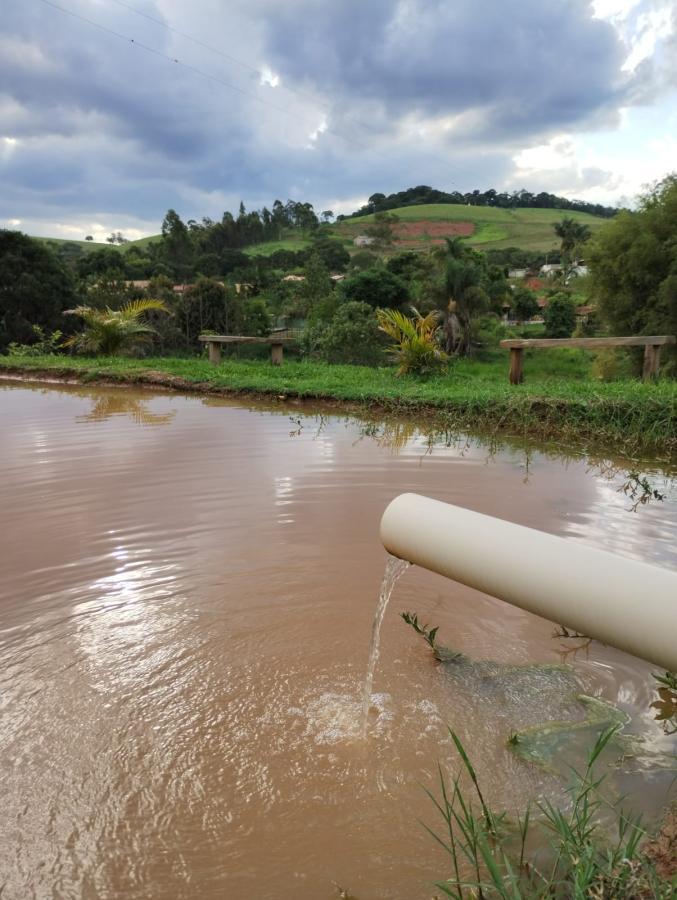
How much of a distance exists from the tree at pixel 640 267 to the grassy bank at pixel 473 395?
5339 mm

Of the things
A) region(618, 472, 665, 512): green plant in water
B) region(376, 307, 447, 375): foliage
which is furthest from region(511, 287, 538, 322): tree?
region(618, 472, 665, 512): green plant in water

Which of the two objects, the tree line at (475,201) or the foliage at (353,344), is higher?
the tree line at (475,201)

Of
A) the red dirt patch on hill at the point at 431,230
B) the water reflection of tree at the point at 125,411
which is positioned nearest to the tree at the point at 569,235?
the red dirt patch on hill at the point at 431,230

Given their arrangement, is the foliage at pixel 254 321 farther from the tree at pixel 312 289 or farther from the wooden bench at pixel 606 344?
the wooden bench at pixel 606 344

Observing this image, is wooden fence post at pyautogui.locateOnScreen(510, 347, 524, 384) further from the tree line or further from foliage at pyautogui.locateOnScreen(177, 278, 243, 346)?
the tree line

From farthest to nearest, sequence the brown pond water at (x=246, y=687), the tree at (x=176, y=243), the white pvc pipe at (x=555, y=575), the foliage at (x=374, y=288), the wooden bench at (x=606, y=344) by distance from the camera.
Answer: the tree at (x=176, y=243) < the foliage at (x=374, y=288) < the wooden bench at (x=606, y=344) < the brown pond water at (x=246, y=687) < the white pvc pipe at (x=555, y=575)

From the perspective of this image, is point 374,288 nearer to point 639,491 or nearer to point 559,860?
point 639,491

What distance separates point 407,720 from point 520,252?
66.7 meters

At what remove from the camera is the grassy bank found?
6.13 meters

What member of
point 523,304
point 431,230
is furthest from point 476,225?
point 523,304

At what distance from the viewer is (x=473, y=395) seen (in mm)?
7512

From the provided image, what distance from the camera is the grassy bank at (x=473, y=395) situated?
6133 mm

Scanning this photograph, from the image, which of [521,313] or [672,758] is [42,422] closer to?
[672,758]

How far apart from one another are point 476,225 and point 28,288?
6301cm
